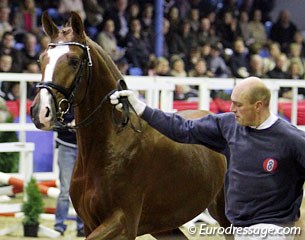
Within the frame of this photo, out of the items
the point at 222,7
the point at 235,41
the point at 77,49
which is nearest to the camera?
the point at 77,49

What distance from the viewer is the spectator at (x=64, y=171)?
28.1ft

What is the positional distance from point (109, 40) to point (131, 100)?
997cm

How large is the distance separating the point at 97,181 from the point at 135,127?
50 centimetres

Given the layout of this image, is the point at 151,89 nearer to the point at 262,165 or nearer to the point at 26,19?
the point at 26,19

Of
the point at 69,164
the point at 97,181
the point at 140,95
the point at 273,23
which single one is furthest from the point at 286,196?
the point at 273,23

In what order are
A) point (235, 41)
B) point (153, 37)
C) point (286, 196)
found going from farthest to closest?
point (235, 41), point (153, 37), point (286, 196)

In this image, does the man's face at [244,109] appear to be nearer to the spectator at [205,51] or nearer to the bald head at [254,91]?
the bald head at [254,91]

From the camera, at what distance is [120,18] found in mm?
15773

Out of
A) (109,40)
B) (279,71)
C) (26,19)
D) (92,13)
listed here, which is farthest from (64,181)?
(279,71)

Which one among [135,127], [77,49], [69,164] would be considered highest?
[77,49]

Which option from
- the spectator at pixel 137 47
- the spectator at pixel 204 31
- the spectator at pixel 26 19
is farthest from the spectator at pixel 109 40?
the spectator at pixel 204 31

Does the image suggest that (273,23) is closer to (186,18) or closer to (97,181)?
(186,18)

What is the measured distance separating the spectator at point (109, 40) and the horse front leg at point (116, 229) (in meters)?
9.33

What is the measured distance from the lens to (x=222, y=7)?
746 inches
